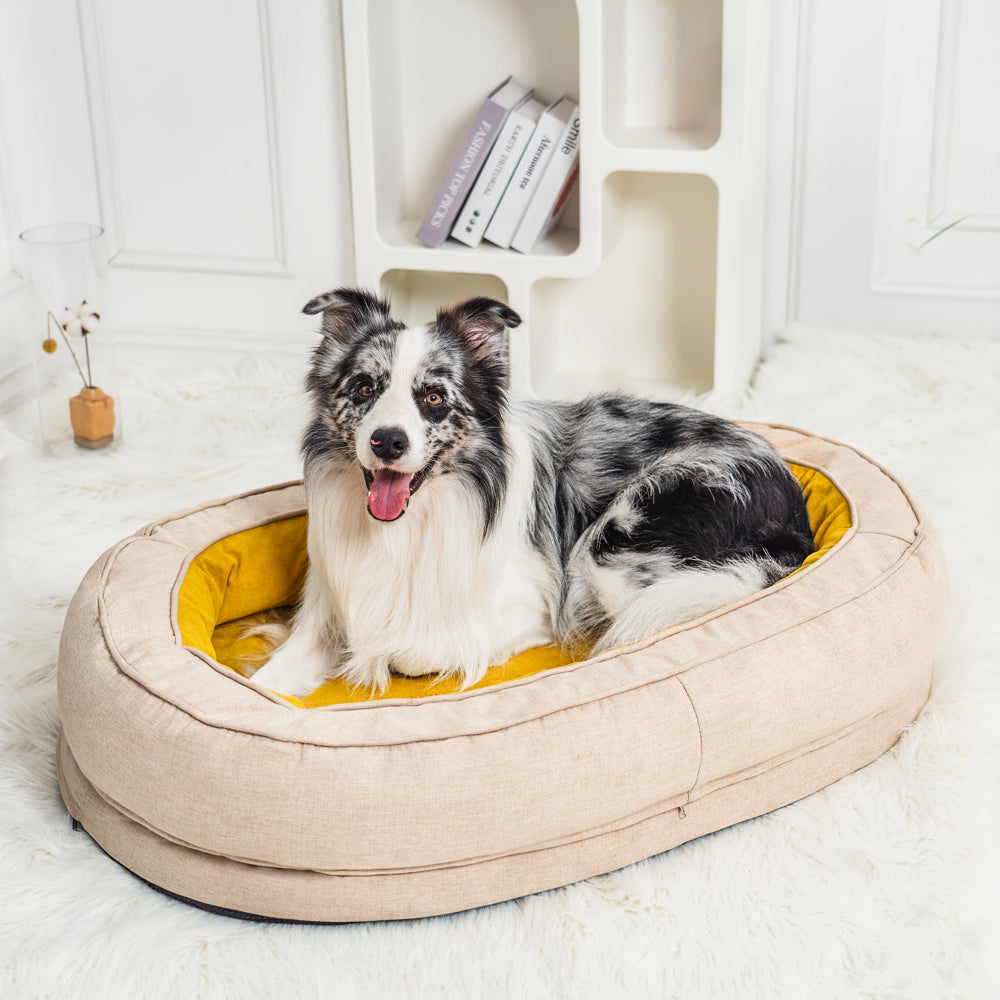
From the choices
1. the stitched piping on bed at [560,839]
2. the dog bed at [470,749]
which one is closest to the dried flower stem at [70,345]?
the dog bed at [470,749]

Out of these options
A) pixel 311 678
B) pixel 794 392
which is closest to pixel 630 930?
pixel 311 678

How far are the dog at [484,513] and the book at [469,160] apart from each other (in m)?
1.20

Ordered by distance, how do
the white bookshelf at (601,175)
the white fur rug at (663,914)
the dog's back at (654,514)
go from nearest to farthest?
1. the white fur rug at (663,914)
2. the dog's back at (654,514)
3. the white bookshelf at (601,175)

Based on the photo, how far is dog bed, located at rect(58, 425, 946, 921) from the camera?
164 cm

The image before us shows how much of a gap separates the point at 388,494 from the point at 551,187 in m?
1.66

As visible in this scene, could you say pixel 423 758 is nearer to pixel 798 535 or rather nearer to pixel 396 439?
pixel 396 439

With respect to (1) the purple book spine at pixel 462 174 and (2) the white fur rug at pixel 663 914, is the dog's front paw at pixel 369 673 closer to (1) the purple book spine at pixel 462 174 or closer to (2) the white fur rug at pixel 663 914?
(2) the white fur rug at pixel 663 914

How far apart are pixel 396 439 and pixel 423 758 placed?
512 mm

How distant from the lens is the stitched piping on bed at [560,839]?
5.46 feet

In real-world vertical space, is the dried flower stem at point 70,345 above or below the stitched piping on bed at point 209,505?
above

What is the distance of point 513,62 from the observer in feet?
11.3

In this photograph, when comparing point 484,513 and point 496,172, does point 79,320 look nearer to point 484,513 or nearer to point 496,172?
point 496,172

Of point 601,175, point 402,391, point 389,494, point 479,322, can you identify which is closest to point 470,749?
point 389,494

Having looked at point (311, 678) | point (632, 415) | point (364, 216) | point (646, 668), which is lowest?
point (311, 678)
